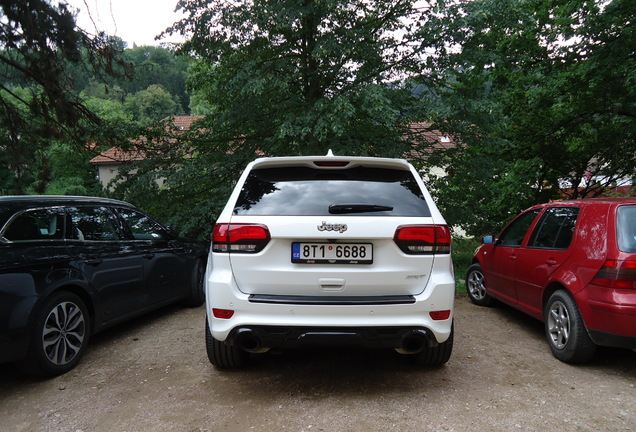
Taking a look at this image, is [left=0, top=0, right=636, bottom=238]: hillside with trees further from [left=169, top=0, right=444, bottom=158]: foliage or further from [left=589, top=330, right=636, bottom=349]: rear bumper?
[left=589, top=330, right=636, bottom=349]: rear bumper

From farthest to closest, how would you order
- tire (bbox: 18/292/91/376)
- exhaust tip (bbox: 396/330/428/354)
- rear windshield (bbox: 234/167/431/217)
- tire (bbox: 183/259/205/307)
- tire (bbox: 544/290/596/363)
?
tire (bbox: 183/259/205/307) < tire (bbox: 544/290/596/363) < tire (bbox: 18/292/91/376) < rear windshield (bbox: 234/167/431/217) < exhaust tip (bbox: 396/330/428/354)

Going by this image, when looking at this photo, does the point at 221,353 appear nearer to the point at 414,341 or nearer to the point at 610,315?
the point at 414,341

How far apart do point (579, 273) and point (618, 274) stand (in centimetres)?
39

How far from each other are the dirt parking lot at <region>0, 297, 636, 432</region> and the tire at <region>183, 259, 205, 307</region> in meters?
1.67

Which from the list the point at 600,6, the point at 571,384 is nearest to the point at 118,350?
the point at 571,384

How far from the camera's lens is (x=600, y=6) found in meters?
8.49

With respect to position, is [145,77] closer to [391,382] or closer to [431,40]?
[431,40]

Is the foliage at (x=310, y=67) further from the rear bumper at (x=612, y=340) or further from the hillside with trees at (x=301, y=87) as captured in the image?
the rear bumper at (x=612, y=340)

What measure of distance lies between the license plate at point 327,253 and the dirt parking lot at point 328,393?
3.29 ft

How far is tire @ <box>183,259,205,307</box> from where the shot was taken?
20.1 ft

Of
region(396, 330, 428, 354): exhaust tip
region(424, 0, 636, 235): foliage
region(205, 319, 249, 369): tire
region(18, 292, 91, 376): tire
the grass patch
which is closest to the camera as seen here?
region(396, 330, 428, 354): exhaust tip

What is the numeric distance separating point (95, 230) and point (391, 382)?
3.27m

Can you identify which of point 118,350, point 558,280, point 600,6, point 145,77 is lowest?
point 118,350

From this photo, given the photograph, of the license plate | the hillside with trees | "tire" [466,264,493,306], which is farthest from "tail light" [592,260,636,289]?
the hillside with trees
